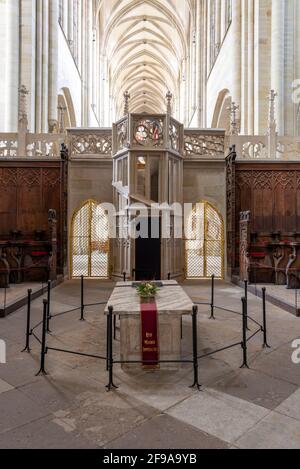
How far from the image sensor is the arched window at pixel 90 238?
370 inches

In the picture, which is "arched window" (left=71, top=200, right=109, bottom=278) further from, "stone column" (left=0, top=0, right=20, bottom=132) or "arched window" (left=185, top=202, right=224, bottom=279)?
"stone column" (left=0, top=0, right=20, bottom=132)

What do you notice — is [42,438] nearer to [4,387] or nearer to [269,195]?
[4,387]

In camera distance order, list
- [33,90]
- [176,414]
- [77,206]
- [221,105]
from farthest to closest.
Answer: [221,105] → [33,90] → [77,206] → [176,414]

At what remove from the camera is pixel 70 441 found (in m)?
2.10

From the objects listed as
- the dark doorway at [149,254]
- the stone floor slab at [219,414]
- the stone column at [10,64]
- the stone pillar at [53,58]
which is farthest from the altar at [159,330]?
the stone pillar at [53,58]

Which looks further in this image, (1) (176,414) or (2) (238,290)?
(2) (238,290)

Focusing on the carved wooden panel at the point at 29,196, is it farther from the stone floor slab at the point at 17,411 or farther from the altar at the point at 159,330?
the stone floor slab at the point at 17,411

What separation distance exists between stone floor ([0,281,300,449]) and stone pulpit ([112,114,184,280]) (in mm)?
4405

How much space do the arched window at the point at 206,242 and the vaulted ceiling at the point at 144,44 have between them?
2304 centimetres

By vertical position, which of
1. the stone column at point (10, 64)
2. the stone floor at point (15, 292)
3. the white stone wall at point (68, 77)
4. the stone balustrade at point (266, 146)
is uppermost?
the white stone wall at point (68, 77)

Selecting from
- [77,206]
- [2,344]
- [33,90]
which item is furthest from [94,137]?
[2,344]

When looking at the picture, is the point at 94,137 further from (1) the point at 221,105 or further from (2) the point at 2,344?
(1) the point at 221,105

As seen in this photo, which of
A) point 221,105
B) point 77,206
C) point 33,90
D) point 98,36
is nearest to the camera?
point 77,206

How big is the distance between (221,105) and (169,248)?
12873 mm
